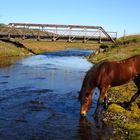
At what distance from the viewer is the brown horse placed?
16125mm

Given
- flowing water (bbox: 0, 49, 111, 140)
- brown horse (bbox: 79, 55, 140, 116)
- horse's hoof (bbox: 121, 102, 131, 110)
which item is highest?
brown horse (bbox: 79, 55, 140, 116)

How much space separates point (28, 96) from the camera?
860 inches

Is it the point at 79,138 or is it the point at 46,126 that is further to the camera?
the point at 46,126

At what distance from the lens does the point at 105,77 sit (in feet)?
53.9

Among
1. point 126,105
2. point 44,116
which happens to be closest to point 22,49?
point 126,105

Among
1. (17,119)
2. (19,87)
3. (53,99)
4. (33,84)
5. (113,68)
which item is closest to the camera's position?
(17,119)

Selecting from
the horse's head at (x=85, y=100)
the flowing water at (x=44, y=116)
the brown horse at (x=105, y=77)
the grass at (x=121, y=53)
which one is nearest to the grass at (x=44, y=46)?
the grass at (x=121, y=53)

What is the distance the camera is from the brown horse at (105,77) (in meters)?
16.1

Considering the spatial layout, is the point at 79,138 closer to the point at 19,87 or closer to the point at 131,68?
the point at 131,68

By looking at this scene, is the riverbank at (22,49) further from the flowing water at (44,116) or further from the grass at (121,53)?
the flowing water at (44,116)

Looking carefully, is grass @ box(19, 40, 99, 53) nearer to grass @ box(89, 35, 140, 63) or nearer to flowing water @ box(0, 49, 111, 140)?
grass @ box(89, 35, 140, 63)

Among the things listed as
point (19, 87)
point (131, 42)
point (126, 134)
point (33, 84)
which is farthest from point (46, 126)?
point (131, 42)

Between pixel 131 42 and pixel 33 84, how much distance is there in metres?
37.1

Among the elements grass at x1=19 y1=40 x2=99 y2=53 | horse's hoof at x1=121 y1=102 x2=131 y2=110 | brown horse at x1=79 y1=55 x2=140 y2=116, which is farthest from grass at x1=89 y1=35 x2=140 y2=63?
brown horse at x1=79 y1=55 x2=140 y2=116
